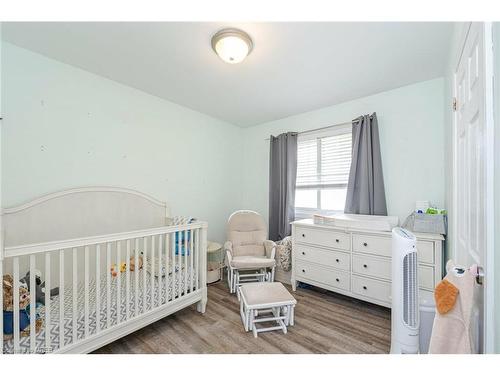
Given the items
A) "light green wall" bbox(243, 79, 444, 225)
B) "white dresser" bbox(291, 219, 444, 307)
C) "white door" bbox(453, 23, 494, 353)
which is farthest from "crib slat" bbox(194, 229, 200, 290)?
"light green wall" bbox(243, 79, 444, 225)

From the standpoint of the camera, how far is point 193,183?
3139mm

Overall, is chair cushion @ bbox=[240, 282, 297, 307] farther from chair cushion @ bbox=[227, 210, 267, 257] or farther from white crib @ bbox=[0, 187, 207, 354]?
chair cushion @ bbox=[227, 210, 267, 257]

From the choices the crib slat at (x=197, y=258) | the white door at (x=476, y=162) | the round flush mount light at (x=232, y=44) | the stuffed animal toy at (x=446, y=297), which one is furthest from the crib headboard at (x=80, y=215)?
the white door at (x=476, y=162)

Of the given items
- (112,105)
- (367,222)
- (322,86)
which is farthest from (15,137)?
(367,222)

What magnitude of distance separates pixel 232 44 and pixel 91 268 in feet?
7.84

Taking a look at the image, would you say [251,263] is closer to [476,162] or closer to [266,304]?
[266,304]

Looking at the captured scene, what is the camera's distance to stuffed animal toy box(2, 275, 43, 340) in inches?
47.9

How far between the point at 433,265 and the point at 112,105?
348cm

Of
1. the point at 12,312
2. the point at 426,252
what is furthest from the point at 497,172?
the point at 12,312

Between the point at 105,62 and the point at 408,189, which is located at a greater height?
the point at 105,62

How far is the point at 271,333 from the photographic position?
1.82 metres

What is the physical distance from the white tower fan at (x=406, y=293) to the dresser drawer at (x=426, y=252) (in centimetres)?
88

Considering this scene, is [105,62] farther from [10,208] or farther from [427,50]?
[427,50]

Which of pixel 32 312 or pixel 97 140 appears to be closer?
pixel 32 312
